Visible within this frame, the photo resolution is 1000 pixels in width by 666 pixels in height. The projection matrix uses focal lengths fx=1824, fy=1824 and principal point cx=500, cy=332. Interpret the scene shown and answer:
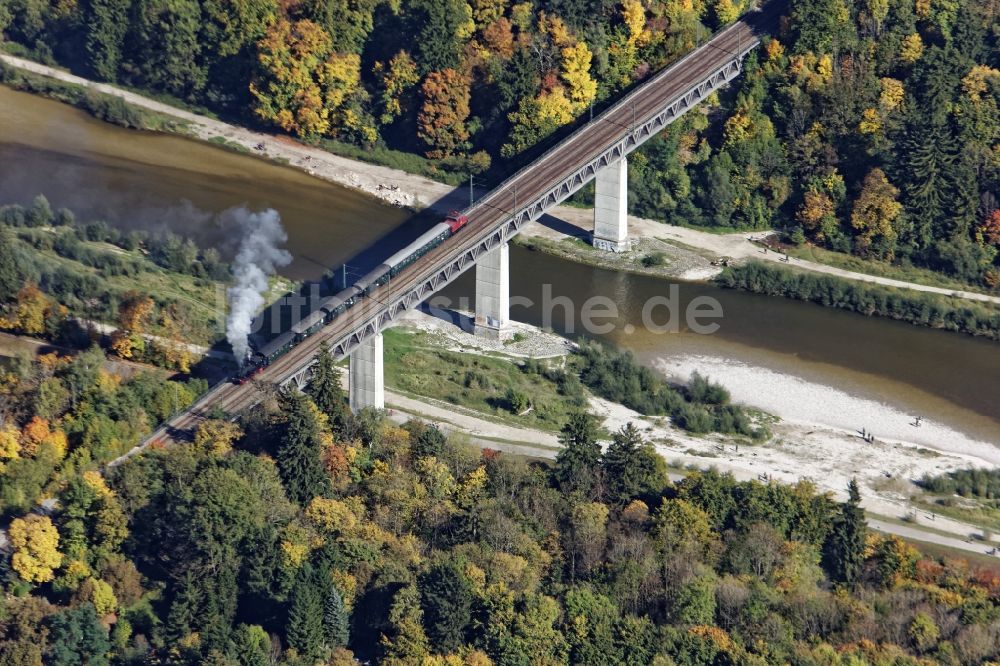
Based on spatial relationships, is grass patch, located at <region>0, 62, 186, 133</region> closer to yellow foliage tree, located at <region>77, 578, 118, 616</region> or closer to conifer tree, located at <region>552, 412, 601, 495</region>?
conifer tree, located at <region>552, 412, 601, 495</region>

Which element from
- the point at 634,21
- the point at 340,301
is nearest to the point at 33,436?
the point at 340,301

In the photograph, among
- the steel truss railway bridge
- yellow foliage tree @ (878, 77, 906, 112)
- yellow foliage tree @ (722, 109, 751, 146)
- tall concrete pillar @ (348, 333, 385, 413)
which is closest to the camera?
the steel truss railway bridge

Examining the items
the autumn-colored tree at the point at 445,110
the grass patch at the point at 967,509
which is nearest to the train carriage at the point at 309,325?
the autumn-colored tree at the point at 445,110

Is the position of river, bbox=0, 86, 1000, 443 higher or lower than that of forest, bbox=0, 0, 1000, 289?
lower

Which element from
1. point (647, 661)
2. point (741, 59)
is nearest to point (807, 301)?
point (741, 59)

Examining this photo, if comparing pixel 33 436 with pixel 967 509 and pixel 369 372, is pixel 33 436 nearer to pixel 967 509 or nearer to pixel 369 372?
pixel 369 372

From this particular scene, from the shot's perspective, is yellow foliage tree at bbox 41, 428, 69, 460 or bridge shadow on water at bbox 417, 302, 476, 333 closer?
yellow foliage tree at bbox 41, 428, 69, 460

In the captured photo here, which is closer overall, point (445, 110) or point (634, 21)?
point (445, 110)

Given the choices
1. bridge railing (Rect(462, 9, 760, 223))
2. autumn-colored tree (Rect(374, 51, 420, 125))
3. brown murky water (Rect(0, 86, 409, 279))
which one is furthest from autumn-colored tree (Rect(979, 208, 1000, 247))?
autumn-colored tree (Rect(374, 51, 420, 125))
